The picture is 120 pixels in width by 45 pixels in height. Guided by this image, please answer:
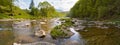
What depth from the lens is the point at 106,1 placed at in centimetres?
7494

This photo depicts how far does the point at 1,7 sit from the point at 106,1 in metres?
51.2

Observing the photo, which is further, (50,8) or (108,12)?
(50,8)

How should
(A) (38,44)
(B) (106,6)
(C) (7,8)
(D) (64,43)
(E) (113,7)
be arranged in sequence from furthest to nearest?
(C) (7,8) → (B) (106,6) → (E) (113,7) → (D) (64,43) → (A) (38,44)

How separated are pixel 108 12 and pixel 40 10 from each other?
7208 cm

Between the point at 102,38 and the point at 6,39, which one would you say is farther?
the point at 6,39

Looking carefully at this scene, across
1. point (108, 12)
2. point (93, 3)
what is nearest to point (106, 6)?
point (108, 12)

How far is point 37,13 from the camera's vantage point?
133 meters

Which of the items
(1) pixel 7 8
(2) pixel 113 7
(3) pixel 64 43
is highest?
(3) pixel 64 43

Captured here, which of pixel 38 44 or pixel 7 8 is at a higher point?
pixel 38 44

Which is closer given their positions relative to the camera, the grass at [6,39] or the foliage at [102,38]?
the foliage at [102,38]

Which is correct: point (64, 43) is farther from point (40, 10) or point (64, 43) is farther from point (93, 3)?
point (40, 10)

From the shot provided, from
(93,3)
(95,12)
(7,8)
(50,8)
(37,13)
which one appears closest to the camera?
(95,12)

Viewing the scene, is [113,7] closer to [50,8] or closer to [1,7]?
[1,7]

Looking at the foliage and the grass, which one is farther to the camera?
the grass
